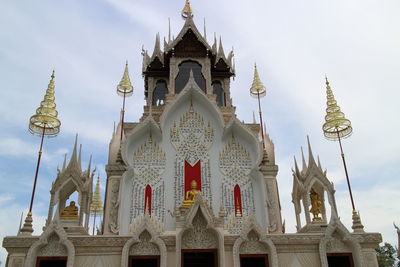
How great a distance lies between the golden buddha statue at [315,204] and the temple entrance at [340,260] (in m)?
2.20

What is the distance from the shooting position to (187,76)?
66.0 feet

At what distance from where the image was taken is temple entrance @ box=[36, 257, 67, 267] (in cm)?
1115

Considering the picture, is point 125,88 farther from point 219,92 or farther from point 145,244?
point 145,244

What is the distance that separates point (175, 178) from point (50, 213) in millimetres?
5017

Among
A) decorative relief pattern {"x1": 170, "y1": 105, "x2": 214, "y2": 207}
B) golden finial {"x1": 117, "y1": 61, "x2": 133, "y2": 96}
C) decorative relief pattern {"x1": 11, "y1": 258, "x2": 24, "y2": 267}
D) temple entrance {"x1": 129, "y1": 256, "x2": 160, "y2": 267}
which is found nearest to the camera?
decorative relief pattern {"x1": 11, "y1": 258, "x2": 24, "y2": 267}

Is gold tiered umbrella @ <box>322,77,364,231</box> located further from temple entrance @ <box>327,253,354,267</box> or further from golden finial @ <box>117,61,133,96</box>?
golden finial @ <box>117,61,133,96</box>

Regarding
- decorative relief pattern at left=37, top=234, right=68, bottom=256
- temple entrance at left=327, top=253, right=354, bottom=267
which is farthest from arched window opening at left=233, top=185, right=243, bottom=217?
decorative relief pattern at left=37, top=234, right=68, bottom=256

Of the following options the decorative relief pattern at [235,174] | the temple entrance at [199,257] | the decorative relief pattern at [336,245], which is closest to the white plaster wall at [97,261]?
the temple entrance at [199,257]

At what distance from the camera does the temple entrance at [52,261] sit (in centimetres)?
1115

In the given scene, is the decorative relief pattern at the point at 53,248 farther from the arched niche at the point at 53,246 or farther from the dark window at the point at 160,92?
the dark window at the point at 160,92

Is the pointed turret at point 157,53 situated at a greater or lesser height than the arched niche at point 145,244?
greater

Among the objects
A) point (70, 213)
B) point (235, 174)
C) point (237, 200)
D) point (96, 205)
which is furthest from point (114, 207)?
point (96, 205)

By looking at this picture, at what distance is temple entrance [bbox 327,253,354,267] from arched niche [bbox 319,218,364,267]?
0.09m

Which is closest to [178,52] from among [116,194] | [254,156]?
[254,156]
